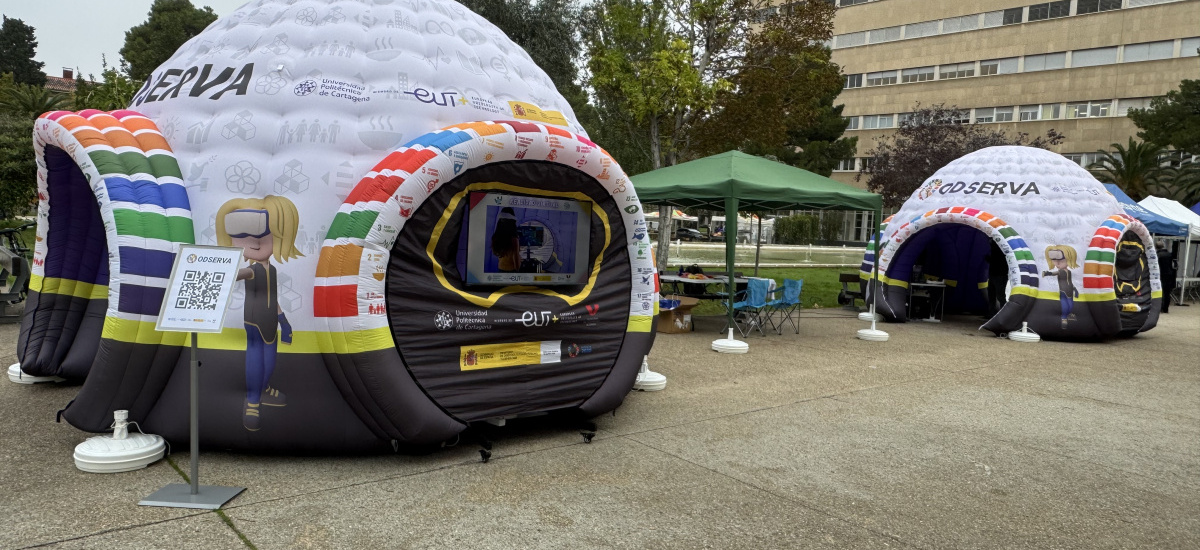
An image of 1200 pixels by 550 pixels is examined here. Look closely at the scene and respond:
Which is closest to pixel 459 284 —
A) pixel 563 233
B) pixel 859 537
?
pixel 563 233

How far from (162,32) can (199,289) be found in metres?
33.4

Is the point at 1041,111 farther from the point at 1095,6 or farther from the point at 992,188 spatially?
the point at 992,188

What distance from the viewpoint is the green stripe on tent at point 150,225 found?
15.0 feet

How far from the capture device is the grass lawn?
49.4 ft

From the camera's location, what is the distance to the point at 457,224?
201 inches

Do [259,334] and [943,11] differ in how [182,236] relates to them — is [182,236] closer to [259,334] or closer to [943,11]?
[259,334]

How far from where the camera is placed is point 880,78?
5178cm

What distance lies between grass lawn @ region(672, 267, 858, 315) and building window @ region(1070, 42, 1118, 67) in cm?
2819

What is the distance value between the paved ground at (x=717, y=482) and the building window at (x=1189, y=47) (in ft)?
143

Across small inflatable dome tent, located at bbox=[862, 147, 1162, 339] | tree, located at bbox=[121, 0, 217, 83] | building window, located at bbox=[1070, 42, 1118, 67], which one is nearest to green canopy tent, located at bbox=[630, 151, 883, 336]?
small inflatable dome tent, located at bbox=[862, 147, 1162, 339]

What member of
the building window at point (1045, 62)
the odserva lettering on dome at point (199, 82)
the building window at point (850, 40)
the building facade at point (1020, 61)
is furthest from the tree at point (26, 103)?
the building window at point (1045, 62)

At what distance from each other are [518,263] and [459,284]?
472 mm

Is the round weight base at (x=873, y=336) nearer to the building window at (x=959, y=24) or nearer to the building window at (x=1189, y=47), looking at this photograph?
the building window at (x=1189, y=47)

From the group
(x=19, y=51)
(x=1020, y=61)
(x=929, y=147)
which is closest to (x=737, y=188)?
(x=929, y=147)
